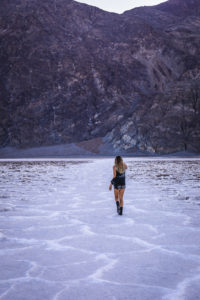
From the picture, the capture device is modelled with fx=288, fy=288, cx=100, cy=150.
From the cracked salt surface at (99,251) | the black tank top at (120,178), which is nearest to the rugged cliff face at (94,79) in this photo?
the black tank top at (120,178)

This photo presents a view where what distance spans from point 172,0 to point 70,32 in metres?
65.6

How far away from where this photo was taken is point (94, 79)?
6562 cm

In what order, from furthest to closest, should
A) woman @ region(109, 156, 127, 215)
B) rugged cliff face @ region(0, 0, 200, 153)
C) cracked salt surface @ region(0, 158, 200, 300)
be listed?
rugged cliff face @ region(0, 0, 200, 153) < woman @ region(109, 156, 127, 215) < cracked salt surface @ region(0, 158, 200, 300)

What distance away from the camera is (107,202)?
7918mm

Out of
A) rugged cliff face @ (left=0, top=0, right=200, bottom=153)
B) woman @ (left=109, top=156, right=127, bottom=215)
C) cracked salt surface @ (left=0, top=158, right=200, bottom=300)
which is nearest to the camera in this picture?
cracked salt surface @ (left=0, top=158, right=200, bottom=300)

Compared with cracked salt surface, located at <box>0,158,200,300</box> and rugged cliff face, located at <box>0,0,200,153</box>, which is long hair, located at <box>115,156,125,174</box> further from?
rugged cliff face, located at <box>0,0,200,153</box>

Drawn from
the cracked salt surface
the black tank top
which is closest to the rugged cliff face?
the black tank top

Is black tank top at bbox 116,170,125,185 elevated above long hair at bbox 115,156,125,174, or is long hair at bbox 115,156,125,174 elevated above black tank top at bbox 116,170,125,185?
long hair at bbox 115,156,125,174

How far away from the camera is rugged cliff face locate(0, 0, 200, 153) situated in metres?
53.2

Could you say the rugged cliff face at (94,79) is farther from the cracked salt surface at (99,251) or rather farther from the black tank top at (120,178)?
the cracked salt surface at (99,251)

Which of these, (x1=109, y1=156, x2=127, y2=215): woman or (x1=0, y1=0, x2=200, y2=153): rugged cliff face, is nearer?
(x1=109, y1=156, x2=127, y2=215): woman

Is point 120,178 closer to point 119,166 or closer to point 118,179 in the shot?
point 118,179

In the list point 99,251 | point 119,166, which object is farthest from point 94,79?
point 99,251

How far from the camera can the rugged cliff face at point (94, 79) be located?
5322 cm
